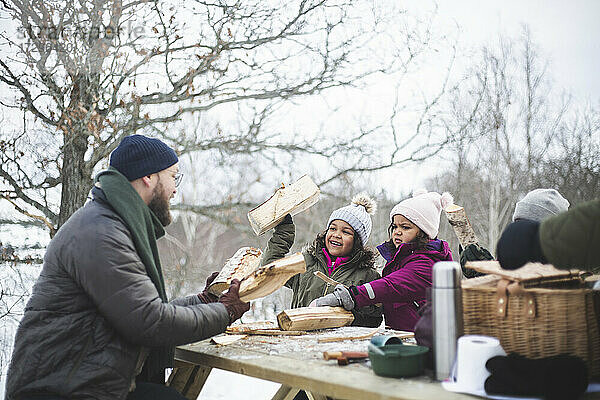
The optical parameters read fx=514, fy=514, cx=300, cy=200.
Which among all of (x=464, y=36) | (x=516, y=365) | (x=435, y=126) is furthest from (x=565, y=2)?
(x=516, y=365)

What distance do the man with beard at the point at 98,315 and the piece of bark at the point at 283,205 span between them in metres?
0.89

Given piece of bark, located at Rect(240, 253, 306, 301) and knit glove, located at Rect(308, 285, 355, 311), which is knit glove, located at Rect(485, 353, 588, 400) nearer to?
piece of bark, located at Rect(240, 253, 306, 301)

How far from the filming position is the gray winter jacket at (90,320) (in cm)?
163

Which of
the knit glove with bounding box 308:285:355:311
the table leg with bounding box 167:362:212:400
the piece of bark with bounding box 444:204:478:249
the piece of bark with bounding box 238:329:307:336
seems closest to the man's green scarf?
the table leg with bounding box 167:362:212:400

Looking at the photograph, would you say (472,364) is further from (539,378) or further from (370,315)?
(370,315)

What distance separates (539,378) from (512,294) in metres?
0.26

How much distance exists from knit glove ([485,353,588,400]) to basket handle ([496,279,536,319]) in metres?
0.15

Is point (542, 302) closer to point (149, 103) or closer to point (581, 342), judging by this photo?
point (581, 342)

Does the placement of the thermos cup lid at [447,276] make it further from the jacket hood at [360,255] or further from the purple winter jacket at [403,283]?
the jacket hood at [360,255]

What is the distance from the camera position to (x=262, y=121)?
5.10m

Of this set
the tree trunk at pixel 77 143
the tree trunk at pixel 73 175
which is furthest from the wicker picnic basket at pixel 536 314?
the tree trunk at pixel 73 175

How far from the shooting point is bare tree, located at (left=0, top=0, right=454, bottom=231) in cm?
382

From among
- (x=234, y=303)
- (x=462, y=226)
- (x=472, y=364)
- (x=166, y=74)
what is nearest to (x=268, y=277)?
(x=234, y=303)

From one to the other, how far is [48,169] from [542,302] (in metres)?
3.80
